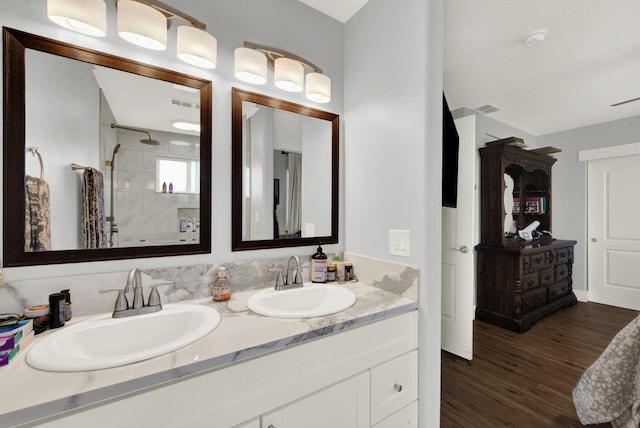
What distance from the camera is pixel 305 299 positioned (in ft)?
4.43

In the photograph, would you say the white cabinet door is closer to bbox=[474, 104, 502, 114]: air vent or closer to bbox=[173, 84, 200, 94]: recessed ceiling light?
bbox=[173, 84, 200, 94]: recessed ceiling light

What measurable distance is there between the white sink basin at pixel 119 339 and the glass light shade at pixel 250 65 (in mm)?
1079

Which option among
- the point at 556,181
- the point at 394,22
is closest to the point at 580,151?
the point at 556,181

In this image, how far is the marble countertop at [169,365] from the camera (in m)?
0.56

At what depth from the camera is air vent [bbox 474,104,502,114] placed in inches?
120

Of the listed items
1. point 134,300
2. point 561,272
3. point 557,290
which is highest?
point 134,300

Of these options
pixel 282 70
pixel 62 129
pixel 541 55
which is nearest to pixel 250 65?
pixel 282 70

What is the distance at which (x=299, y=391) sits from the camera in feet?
2.88

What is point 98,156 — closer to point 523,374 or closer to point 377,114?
point 377,114

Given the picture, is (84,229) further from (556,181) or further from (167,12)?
(556,181)

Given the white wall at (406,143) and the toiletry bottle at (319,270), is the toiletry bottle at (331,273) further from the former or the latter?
the white wall at (406,143)

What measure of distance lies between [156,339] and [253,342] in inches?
17.7

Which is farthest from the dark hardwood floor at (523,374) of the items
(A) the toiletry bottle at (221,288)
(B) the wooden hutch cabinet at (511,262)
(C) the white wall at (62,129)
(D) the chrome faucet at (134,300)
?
(C) the white wall at (62,129)

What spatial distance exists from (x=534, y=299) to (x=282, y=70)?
3.46 m
